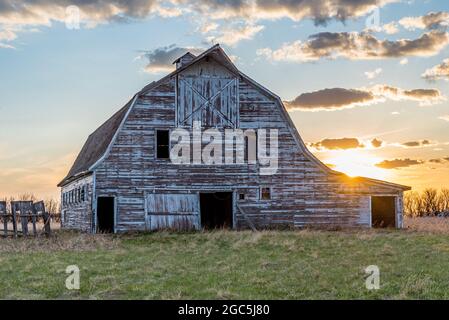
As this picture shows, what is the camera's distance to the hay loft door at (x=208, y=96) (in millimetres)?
29094

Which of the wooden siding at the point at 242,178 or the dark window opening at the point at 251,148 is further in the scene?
the dark window opening at the point at 251,148

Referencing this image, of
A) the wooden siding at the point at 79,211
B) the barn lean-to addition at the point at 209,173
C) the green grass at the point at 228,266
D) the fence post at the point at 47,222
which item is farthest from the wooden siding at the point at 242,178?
the green grass at the point at 228,266

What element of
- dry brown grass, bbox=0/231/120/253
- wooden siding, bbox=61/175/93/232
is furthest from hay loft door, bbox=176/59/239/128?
dry brown grass, bbox=0/231/120/253

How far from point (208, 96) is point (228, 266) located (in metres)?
14.7

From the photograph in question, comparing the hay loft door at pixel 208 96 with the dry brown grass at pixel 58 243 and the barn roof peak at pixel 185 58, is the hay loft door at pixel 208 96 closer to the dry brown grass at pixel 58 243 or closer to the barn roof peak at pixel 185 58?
the barn roof peak at pixel 185 58

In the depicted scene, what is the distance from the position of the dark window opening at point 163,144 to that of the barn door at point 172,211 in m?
1.79

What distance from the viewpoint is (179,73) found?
29.2 m

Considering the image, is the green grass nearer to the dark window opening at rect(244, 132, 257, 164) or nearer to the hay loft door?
the dark window opening at rect(244, 132, 257, 164)

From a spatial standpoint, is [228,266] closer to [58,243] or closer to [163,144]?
[58,243]

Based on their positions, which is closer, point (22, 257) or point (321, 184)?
point (22, 257)

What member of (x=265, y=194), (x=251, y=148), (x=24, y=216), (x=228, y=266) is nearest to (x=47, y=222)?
(x=24, y=216)

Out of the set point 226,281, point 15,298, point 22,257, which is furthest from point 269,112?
point 15,298

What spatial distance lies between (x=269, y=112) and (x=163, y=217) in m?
6.93
